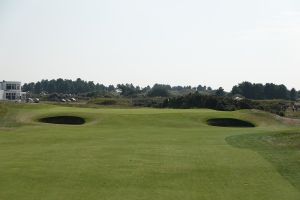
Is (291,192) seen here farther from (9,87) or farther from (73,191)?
(9,87)

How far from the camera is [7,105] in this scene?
5994 centimetres

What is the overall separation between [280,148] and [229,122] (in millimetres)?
25981

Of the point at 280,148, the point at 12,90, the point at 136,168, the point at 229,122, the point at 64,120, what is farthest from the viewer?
the point at 12,90

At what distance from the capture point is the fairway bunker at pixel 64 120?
53.5 meters

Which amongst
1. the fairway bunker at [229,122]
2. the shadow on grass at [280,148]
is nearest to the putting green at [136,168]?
the shadow on grass at [280,148]

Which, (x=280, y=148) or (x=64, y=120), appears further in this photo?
(x=64, y=120)

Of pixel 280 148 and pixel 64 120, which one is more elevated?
pixel 64 120

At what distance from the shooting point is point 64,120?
178 feet

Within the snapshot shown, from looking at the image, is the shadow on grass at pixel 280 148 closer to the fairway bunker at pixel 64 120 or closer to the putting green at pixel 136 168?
the putting green at pixel 136 168

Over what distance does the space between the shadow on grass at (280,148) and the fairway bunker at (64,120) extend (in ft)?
72.1

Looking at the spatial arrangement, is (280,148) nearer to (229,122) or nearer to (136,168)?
(136,168)

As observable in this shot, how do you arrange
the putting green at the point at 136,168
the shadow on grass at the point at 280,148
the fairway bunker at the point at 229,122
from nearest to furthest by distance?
the putting green at the point at 136,168, the shadow on grass at the point at 280,148, the fairway bunker at the point at 229,122

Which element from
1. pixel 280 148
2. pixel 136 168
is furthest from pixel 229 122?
pixel 136 168

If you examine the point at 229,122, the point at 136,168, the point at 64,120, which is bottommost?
the point at 136,168
